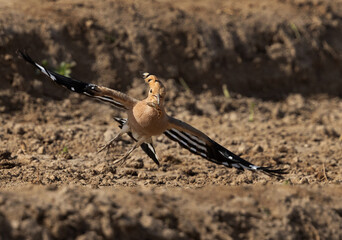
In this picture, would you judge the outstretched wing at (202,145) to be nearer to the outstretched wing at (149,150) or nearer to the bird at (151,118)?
the bird at (151,118)

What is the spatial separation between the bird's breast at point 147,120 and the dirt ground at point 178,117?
514 millimetres

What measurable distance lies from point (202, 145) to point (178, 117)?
90.2 inches

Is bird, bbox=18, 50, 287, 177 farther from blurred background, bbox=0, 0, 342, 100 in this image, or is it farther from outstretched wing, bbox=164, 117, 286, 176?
blurred background, bbox=0, 0, 342, 100

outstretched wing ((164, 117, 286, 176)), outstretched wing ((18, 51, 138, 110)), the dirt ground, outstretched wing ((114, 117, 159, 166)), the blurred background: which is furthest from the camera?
the blurred background

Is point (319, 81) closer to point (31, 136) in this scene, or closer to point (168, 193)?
point (31, 136)

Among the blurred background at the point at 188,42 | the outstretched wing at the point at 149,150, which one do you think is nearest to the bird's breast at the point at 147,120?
the outstretched wing at the point at 149,150

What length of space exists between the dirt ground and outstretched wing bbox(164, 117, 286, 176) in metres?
0.25

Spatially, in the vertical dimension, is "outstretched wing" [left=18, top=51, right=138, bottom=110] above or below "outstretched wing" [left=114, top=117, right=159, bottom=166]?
above

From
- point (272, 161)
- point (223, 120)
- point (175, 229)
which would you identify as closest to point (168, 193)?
point (175, 229)

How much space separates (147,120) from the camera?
5.26 meters

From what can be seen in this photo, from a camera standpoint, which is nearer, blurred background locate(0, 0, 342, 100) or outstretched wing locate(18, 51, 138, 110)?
outstretched wing locate(18, 51, 138, 110)

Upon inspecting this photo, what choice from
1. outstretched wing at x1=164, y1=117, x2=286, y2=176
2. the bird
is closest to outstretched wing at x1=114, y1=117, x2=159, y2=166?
the bird

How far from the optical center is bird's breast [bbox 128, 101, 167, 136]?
526 cm

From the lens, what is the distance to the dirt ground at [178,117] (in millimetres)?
3721
